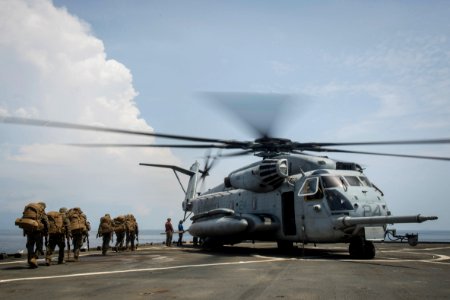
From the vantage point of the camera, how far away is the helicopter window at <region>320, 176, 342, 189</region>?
46.7ft

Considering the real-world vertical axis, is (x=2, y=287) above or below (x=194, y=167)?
below

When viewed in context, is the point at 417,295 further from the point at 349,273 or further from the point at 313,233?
the point at 313,233

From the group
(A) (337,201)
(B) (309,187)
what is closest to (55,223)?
(B) (309,187)

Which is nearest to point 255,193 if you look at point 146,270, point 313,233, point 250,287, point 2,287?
point 313,233

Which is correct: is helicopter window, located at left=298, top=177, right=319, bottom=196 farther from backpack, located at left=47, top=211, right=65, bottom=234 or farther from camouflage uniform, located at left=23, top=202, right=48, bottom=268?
camouflage uniform, located at left=23, top=202, right=48, bottom=268

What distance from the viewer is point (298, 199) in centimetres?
1546

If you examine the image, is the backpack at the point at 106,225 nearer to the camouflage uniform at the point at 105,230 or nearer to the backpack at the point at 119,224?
the camouflage uniform at the point at 105,230

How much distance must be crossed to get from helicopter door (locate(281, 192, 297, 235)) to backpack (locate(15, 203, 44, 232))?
935cm

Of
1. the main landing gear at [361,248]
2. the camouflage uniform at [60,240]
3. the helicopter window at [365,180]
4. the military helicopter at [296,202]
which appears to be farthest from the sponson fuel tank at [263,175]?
the camouflage uniform at [60,240]

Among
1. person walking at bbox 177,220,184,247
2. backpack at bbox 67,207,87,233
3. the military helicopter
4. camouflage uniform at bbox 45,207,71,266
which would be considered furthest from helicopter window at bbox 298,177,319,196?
person walking at bbox 177,220,184,247

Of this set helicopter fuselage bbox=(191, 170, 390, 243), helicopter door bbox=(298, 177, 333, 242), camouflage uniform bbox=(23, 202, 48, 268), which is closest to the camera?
camouflage uniform bbox=(23, 202, 48, 268)

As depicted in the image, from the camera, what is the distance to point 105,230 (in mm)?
17469

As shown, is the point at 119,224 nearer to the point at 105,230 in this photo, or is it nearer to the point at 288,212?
the point at 105,230

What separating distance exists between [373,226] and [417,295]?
709cm
